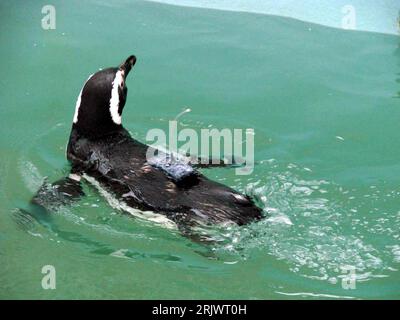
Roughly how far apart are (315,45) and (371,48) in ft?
1.38

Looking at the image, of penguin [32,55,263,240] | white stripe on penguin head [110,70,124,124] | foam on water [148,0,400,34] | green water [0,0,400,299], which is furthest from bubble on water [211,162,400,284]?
foam on water [148,0,400,34]

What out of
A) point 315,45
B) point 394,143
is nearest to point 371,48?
point 315,45

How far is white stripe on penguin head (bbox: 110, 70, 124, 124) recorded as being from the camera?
3529 millimetres

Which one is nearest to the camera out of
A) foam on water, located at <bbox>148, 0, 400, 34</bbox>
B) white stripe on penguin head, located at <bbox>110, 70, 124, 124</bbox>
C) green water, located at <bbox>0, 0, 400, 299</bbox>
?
green water, located at <bbox>0, 0, 400, 299</bbox>

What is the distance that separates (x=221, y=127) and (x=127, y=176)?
121cm

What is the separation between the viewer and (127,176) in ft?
10.6

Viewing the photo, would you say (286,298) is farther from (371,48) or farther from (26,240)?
(371,48)

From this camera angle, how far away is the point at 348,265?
115 inches

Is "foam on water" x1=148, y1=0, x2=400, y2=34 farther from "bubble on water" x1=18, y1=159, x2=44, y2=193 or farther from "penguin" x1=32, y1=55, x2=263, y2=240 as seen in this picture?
"bubble on water" x1=18, y1=159, x2=44, y2=193

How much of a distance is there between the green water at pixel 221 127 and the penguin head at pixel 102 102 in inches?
11.9

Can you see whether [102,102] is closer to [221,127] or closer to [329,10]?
[221,127]

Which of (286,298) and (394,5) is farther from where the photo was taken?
(394,5)

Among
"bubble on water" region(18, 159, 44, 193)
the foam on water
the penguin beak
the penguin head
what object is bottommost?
"bubble on water" region(18, 159, 44, 193)

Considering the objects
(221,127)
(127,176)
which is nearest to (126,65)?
(127,176)
